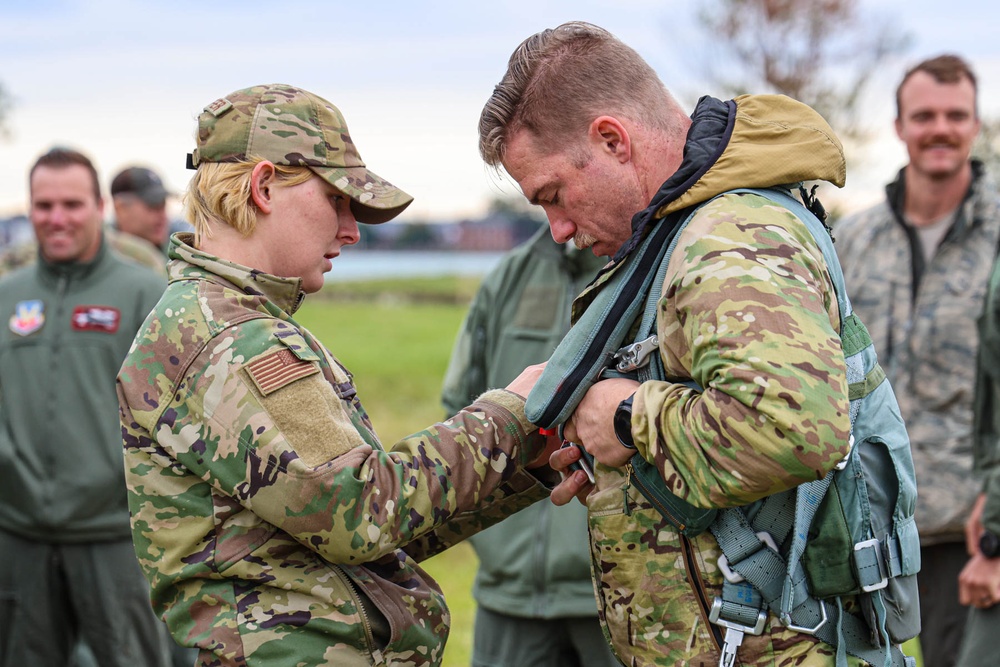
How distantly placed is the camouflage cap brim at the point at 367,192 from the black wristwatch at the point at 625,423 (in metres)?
0.85

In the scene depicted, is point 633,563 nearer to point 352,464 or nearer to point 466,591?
point 352,464

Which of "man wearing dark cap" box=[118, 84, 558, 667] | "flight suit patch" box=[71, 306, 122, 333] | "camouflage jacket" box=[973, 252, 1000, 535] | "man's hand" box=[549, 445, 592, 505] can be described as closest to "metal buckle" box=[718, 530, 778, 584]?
"man's hand" box=[549, 445, 592, 505]

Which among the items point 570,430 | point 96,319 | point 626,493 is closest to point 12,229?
point 96,319

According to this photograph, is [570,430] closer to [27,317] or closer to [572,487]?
[572,487]

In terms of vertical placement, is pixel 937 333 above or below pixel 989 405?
above

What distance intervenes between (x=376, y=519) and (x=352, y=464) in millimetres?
136

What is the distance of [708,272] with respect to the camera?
2.13 metres

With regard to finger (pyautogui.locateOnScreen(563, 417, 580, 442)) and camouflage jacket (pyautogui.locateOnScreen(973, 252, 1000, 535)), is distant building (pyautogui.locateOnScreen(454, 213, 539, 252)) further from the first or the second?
finger (pyautogui.locateOnScreen(563, 417, 580, 442))

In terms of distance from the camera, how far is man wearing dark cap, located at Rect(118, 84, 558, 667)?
2.38m

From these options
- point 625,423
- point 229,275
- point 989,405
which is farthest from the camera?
point 989,405

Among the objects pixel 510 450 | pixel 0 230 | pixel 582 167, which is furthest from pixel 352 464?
pixel 0 230

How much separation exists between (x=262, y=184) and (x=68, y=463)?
11.3 ft

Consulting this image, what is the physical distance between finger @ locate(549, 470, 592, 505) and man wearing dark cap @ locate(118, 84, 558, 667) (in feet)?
0.40

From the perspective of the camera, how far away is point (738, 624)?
2299mm
